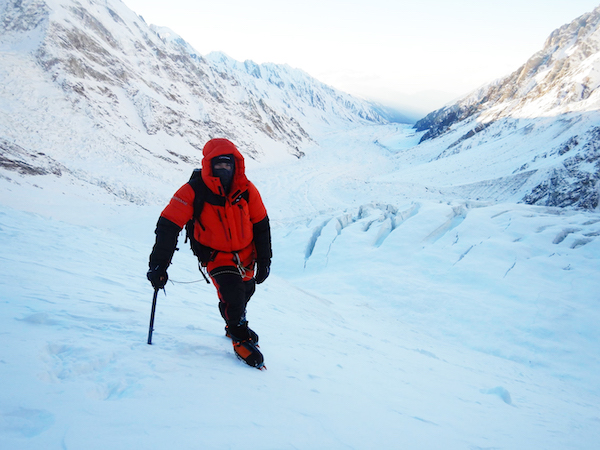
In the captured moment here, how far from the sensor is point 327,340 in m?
4.35

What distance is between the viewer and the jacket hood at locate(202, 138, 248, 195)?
248cm

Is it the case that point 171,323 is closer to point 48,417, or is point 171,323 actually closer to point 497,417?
point 48,417

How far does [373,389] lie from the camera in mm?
2936

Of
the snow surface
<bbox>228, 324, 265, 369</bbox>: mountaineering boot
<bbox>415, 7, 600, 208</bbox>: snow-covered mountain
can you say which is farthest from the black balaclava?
<bbox>415, 7, 600, 208</bbox>: snow-covered mountain

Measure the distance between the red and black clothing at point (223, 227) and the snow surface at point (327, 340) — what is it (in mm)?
650

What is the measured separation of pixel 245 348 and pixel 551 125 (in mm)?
30843

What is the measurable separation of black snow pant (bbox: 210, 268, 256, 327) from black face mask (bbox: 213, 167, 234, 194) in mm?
718

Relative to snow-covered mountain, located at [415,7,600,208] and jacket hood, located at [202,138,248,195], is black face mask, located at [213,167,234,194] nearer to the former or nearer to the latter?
jacket hood, located at [202,138,248,195]

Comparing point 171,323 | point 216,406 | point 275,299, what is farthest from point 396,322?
point 216,406

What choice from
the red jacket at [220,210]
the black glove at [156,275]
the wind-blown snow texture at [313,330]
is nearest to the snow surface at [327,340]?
the wind-blown snow texture at [313,330]

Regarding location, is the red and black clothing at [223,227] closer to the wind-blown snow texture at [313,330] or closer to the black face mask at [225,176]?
the black face mask at [225,176]

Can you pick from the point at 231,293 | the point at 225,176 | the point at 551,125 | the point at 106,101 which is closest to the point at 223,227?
the point at 225,176

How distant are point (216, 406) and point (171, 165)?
24733mm

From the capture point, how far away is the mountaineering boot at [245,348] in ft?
8.57
